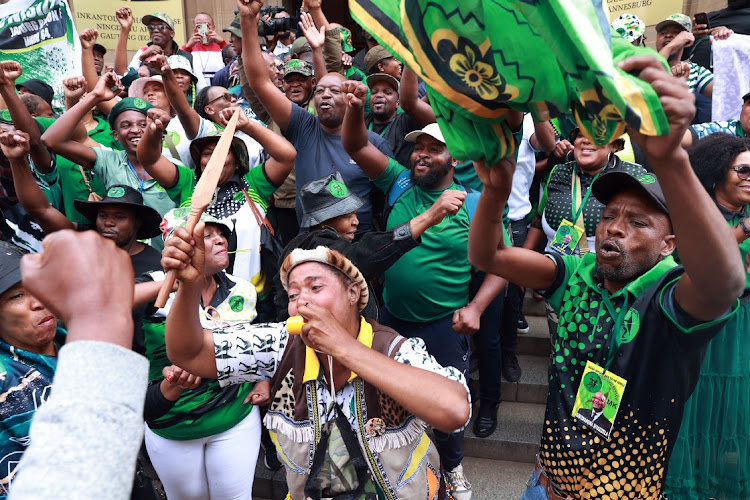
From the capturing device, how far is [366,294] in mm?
2215

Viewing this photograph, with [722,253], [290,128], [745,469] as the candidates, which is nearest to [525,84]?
[722,253]

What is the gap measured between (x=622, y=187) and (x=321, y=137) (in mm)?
2454

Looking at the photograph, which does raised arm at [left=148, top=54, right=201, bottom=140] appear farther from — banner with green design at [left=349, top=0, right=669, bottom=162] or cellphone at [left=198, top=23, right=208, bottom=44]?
cellphone at [left=198, top=23, right=208, bottom=44]

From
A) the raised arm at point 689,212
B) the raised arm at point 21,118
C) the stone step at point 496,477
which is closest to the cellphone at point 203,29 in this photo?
the raised arm at point 21,118

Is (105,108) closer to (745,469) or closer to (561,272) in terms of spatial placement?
(561,272)

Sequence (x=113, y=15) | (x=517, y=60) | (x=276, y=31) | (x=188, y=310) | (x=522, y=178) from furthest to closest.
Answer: (x=113, y=15) → (x=276, y=31) → (x=522, y=178) → (x=188, y=310) → (x=517, y=60)

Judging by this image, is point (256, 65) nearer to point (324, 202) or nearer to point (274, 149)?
point (274, 149)

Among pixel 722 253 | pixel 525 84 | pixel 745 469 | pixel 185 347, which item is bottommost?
pixel 745 469

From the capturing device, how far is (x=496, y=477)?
409cm

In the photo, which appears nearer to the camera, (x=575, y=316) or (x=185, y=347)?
(x=185, y=347)

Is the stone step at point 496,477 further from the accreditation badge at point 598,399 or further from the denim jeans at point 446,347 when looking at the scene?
the accreditation badge at point 598,399

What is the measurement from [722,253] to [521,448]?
3.08 metres

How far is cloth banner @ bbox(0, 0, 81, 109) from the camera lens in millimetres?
5059

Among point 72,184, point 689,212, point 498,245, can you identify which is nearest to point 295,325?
point 498,245
